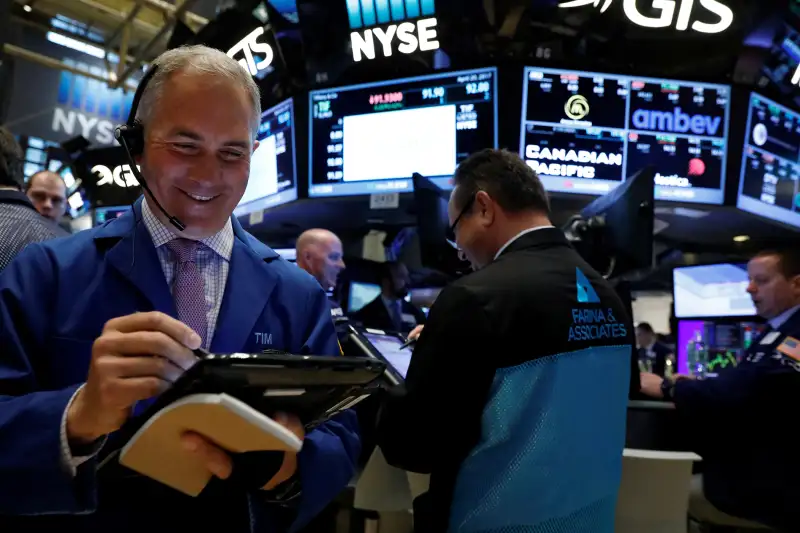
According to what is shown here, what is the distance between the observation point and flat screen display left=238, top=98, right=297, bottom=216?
418 centimetres

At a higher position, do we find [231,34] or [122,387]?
[231,34]

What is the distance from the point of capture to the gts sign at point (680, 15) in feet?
11.7

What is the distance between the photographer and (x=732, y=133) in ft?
12.0

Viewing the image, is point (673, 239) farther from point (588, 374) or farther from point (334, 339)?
point (334, 339)

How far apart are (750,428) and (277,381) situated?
2625 millimetres

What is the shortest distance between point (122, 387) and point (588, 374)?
1333 millimetres

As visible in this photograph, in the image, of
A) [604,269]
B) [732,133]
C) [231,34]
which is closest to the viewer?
[604,269]

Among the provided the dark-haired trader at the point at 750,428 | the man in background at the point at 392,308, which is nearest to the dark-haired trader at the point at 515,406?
the dark-haired trader at the point at 750,428

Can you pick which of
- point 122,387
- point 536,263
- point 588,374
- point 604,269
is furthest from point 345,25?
point 122,387

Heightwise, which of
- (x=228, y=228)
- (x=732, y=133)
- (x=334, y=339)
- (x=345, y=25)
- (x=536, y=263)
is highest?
(x=345, y=25)

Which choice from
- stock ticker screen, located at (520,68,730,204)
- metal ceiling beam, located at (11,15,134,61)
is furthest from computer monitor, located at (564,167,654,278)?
metal ceiling beam, located at (11,15,134,61)

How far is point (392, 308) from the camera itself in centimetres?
416

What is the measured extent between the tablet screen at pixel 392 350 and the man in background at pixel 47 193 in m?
2.51

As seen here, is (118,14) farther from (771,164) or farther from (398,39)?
(771,164)
